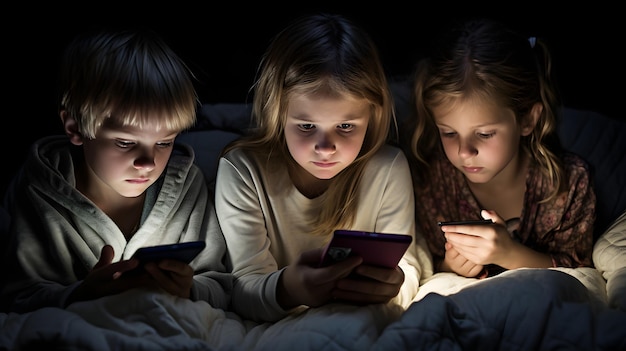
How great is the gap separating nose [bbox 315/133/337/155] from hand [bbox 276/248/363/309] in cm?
20

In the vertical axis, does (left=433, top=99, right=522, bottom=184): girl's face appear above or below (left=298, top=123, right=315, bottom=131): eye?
below

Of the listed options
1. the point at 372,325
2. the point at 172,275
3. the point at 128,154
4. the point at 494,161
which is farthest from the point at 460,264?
the point at 128,154

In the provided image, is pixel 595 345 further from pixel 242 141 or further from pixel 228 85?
pixel 228 85

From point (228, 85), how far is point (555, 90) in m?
Answer: 0.88

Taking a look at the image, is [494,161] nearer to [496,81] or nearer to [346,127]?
[496,81]

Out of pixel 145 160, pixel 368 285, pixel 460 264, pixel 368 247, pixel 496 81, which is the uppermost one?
pixel 496 81

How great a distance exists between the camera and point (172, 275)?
53.5 inches

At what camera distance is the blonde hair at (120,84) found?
1.41m

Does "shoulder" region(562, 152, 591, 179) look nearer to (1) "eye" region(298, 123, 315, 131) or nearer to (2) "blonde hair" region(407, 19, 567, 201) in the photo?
(2) "blonde hair" region(407, 19, 567, 201)

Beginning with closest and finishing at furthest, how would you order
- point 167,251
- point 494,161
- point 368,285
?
1. point 167,251
2. point 368,285
3. point 494,161

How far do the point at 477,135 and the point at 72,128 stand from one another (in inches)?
34.4

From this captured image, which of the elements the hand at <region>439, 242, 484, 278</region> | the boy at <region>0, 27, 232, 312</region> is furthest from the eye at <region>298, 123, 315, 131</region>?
the hand at <region>439, 242, 484, 278</region>

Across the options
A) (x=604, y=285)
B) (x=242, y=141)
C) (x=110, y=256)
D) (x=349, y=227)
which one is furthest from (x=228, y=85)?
(x=604, y=285)

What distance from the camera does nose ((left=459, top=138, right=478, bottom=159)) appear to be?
5.17ft
